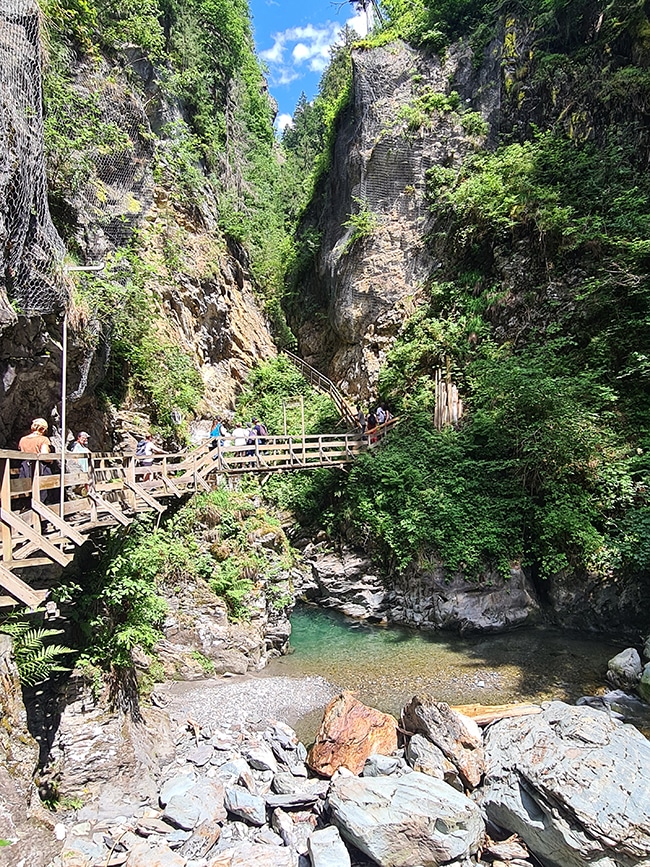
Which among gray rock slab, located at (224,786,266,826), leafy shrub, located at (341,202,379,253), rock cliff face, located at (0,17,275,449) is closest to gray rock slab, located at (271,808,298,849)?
gray rock slab, located at (224,786,266,826)

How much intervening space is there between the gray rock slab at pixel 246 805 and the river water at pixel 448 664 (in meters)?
1.88

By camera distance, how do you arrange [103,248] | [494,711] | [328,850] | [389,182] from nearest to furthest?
1. [328,850]
2. [494,711]
3. [103,248]
4. [389,182]

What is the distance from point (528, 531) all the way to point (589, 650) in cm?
295

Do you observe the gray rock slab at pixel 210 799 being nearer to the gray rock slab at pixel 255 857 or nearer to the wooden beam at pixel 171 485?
the gray rock slab at pixel 255 857

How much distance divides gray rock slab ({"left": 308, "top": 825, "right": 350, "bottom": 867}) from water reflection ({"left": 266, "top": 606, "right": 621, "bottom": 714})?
303cm

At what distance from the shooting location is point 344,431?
18.9 meters

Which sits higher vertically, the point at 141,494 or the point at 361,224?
the point at 361,224

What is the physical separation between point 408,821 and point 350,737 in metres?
1.77

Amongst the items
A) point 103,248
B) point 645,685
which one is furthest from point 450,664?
point 103,248

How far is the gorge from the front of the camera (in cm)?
589

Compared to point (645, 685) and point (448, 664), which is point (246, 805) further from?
point (645, 685)

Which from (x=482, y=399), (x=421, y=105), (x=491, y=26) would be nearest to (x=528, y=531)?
(x=482, y=399)

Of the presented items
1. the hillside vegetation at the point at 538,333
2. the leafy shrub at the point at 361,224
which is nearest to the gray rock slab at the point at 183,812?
the hillside vegetation at the point at 538,333

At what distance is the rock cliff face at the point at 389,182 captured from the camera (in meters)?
18.9
